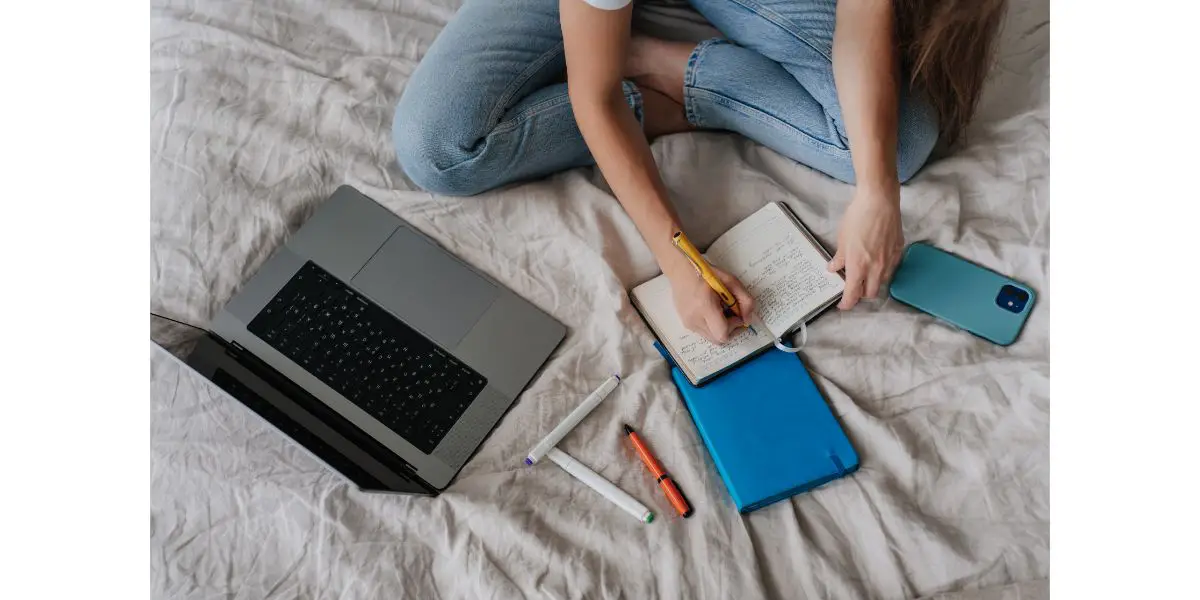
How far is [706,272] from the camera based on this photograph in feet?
2.83

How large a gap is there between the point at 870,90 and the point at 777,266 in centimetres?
24

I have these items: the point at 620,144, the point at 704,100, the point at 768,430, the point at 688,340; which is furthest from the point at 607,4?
the point at 768,430

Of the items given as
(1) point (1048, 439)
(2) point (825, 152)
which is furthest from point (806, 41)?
(1) point (1048, 439)

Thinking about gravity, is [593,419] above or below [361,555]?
above

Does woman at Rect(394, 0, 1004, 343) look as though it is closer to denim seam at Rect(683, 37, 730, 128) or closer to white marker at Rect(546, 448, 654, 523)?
denim seam at Rect(683, 37, 730, 128)

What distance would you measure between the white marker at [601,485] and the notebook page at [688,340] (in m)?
0.16

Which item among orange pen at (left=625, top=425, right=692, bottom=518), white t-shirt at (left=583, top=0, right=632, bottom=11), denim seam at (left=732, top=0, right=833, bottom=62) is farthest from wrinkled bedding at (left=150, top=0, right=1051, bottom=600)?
white t-shirt at (left=583, top=0, right=632, bottom=11)

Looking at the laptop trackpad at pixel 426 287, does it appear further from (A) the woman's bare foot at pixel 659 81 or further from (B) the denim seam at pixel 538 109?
(A) the woman's bare foot at pixel 659 81

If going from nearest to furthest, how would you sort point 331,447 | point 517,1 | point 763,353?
1. point 331,447
2. point 763,353
3. point 517,1

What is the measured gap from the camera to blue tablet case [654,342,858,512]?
825 mm

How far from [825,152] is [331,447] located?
27.6 inches

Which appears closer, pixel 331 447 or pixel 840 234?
pixel 331 447

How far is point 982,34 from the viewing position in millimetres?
830

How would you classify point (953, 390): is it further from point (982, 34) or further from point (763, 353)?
point (982, 34)
